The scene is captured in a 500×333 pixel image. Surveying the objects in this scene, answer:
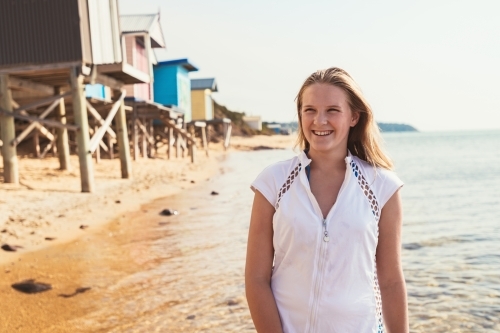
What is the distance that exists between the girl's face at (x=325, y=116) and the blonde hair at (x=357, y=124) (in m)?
0.03

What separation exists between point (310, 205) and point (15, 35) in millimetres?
10354

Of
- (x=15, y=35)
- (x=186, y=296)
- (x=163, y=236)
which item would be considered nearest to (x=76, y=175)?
(x=15, y=35)

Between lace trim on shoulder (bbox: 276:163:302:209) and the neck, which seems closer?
lace trim on shoulder (bbox: 276:163:302:209)

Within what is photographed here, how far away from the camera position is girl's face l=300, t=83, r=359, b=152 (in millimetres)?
2047

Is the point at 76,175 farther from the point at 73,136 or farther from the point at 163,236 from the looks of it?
the point at 73,136

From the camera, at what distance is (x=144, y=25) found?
21844mm

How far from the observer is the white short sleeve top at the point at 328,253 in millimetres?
1920

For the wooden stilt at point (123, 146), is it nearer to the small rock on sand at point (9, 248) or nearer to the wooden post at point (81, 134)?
the wooden post at point (81, 134)

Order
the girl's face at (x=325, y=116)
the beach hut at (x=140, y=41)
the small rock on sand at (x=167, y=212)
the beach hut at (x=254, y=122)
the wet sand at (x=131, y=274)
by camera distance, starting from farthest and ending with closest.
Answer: the beach hut at (x=254, y=122) < the beach hut at (x=140, y=41) < the small rock on sand at (x=167, y=212) < the wet sand at (x=131, y=274) < the girl's face at (x=325, y=116)

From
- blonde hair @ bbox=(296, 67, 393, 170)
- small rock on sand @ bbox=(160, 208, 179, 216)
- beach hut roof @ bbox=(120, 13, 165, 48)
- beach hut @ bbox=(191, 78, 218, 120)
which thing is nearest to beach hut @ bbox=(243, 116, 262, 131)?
beach hut @ bbox=(191, 78, 218, 120)

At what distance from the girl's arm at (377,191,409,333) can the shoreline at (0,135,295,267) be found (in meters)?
5.44

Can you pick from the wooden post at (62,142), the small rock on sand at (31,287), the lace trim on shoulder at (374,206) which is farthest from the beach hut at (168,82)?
the lace trim on shoulder at (374,206)

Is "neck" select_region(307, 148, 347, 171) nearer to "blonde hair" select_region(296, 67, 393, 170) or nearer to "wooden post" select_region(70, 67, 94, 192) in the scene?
"blonde hair" select_region(296, 67, 393, 170)

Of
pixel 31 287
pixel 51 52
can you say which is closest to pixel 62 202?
pixel 51 52
